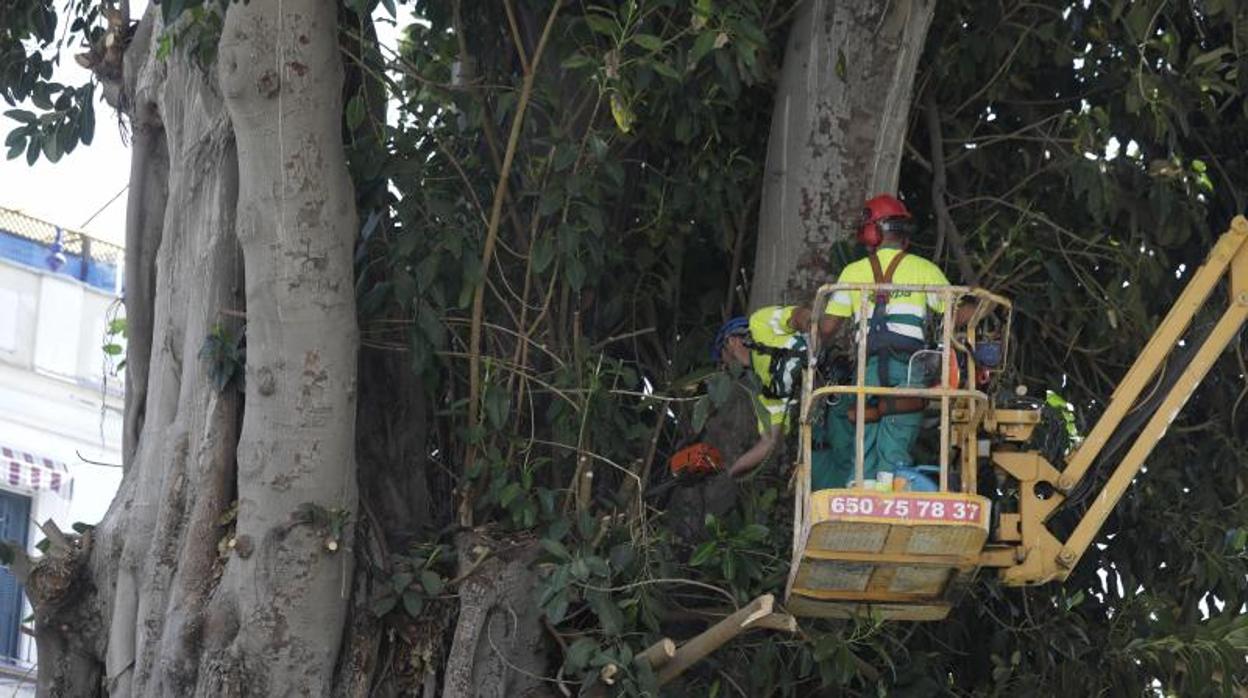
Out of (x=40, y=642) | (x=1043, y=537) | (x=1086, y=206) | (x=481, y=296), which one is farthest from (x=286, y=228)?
(x=1086, y=206)

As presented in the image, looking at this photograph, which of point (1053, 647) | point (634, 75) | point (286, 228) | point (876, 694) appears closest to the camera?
point (286, 228)

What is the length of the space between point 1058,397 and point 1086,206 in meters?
0.80

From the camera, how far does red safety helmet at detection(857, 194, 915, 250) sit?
9328 millimetres

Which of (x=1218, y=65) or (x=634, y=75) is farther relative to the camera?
(x=1218, y=65)

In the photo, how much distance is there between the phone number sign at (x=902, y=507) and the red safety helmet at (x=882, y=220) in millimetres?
1246

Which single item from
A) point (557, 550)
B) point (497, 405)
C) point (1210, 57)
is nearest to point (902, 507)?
point (557, 550)

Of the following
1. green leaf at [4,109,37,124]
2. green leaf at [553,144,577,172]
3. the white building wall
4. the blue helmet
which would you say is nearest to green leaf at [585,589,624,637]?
the blue helmet

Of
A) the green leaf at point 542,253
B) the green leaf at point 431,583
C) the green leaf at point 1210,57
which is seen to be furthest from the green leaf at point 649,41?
the green leaf at point 1210,57

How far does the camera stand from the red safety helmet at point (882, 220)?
9.33 m

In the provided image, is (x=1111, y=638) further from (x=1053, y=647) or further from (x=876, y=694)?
(x=876, y=694)

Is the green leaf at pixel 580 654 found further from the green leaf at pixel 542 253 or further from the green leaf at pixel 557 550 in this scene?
the green leaf at pixel 542 253

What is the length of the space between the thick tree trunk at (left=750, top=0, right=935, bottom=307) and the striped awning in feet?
24.4

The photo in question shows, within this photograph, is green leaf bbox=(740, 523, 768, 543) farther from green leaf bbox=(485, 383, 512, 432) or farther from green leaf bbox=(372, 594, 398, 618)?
green leaf bbox=(372, 594, 398, 618)

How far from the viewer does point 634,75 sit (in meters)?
9.33
